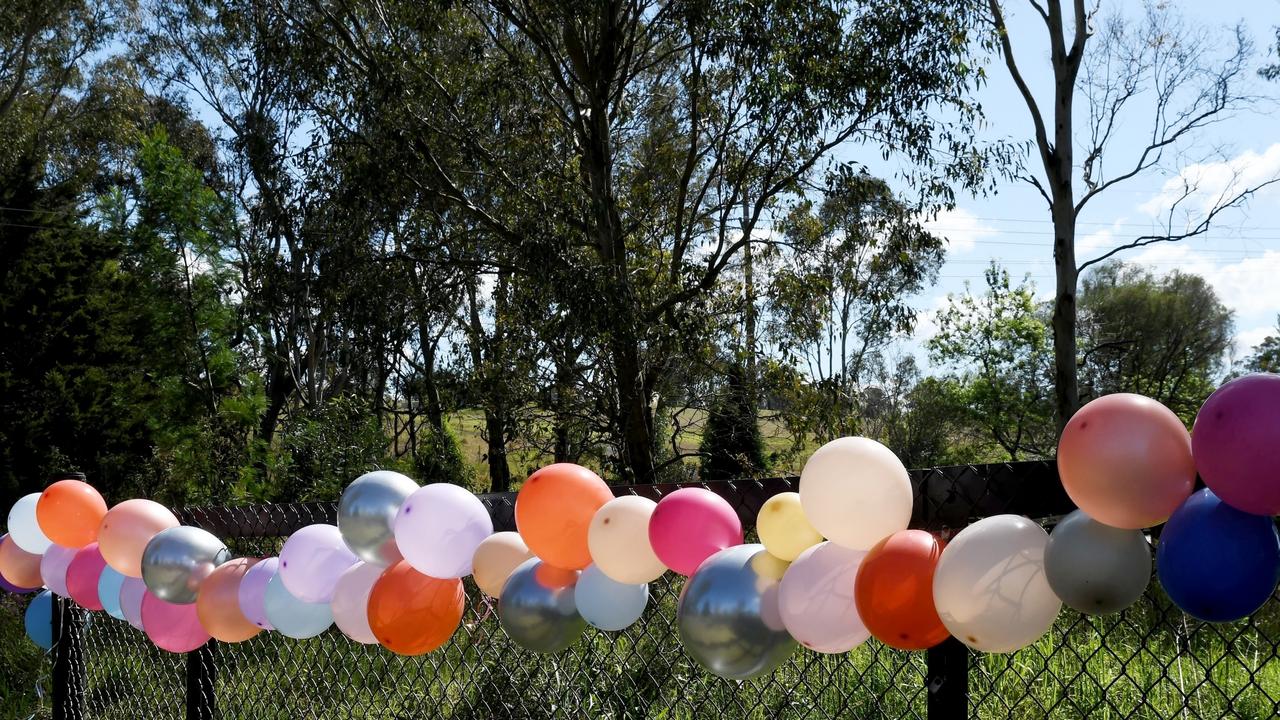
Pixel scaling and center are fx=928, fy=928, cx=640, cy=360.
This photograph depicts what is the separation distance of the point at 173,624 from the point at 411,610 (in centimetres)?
94

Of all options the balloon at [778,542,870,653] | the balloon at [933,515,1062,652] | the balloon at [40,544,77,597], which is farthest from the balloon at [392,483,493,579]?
the balloon at [40,544,77,597]

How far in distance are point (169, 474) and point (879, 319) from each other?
10.2m

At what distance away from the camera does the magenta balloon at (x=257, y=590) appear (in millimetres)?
2219

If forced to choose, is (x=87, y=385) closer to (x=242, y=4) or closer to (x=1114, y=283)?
(x=242, y=4)

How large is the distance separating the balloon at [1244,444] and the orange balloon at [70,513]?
2906 millimetres

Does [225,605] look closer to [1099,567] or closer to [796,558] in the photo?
[796,558]

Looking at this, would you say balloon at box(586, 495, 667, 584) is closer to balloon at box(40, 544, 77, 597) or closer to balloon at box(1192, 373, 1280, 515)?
balloon at box(1192, 373, 1280, 515)

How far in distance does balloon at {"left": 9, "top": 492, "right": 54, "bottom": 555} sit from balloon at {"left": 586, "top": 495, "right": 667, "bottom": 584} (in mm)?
2314

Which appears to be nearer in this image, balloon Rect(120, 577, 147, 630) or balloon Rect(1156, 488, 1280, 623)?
balloon Rect(1156, 488, 1280, 623)

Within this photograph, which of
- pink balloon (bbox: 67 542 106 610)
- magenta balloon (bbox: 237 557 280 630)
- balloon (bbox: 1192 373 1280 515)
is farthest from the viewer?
pink balloon (bbox: 67 542 106 610)

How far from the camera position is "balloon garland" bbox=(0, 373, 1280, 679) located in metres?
1.08

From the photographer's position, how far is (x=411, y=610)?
192 cm

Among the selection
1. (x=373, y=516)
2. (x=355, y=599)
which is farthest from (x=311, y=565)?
(x=373, y=516)

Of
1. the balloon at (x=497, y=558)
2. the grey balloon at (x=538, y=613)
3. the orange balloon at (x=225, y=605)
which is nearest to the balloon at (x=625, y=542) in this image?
the grey balloon at (x=538, y=613)
